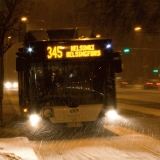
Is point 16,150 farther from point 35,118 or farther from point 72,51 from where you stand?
point 72,51

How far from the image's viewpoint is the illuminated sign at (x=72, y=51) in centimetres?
1472

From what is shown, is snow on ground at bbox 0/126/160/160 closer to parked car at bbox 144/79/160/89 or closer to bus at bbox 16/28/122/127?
bus at bbox 16/28/122/127

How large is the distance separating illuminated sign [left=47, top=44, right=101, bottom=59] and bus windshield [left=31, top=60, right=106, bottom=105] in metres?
0.22

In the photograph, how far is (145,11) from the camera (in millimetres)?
20359

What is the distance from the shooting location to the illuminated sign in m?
14.7

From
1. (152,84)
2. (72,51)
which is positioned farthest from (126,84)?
(72,51)

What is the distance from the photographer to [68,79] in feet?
48.0

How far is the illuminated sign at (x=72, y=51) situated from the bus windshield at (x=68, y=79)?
0.72ft

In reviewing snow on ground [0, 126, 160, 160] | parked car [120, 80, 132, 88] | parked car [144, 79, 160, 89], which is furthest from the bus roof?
parked car [120, 80, 132, 88]

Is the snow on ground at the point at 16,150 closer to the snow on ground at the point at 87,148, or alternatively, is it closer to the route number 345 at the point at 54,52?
the snow on ground at the point at 87,148

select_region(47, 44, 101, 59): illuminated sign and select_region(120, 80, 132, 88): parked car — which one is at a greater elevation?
select_region(47, 44, 101, 59): illuminated sign

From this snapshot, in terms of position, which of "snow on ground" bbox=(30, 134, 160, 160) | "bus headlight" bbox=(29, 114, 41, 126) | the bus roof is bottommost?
"snow on ground" bbox=(30, 134, 160, 160)

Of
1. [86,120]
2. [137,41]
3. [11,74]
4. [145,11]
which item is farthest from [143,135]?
[11,74]

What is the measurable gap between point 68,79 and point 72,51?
35.1 inches
